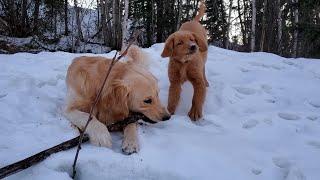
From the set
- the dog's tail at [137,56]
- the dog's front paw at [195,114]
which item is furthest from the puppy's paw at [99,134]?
the dog's tail at [137,56]

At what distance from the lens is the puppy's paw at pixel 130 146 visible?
3562 mm

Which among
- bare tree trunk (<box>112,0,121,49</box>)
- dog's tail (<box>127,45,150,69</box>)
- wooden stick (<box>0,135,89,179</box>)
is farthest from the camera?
bare tree trunk (<box>112,0,121,49</box>)

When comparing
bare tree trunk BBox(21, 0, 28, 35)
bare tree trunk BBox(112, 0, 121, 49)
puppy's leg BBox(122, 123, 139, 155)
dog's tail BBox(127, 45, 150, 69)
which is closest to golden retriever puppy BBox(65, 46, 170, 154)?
puppy's leg BBox(122, 123, 139, 155)

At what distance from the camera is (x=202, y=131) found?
4.44 meters

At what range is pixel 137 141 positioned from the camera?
3734 millimetres

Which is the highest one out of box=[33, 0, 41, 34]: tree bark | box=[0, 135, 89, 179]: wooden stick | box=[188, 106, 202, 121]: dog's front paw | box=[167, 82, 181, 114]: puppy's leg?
box=[33, 0, 41, 34]: tree bark

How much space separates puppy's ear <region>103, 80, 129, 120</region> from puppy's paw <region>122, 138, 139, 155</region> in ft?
1.11

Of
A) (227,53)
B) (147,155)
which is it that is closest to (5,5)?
(227,53)

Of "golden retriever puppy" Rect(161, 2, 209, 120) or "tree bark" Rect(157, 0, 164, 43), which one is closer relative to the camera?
"golden retriever puppy" Rect(161, 2, 209, 120)

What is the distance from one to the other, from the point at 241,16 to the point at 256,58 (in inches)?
909

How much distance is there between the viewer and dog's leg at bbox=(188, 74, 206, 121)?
4936mm

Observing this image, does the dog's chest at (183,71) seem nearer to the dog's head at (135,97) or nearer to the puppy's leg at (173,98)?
the puppy's leg at (173,98)

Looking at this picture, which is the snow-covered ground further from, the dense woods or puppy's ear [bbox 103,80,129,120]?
the dense woods

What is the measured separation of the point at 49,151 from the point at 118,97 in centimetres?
83
